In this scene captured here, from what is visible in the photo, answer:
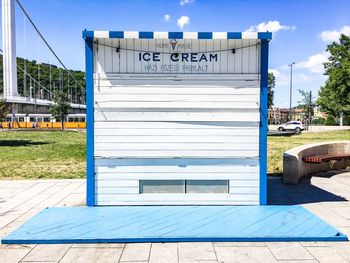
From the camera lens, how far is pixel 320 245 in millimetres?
4793

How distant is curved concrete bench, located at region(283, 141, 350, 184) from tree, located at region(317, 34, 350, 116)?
84.8 ft

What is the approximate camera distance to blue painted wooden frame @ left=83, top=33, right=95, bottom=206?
646 cm

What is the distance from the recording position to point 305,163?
10492 millimetres

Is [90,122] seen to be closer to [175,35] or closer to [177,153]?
[177,153]

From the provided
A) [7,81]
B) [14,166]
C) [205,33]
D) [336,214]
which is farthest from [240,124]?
[7,81]

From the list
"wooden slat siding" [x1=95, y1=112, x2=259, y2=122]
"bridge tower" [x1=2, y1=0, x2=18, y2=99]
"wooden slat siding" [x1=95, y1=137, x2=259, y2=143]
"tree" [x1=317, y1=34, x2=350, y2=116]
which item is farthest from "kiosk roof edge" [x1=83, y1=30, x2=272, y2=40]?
"bridge tower" [x1=2, y1=0, x2=18, y2=99]

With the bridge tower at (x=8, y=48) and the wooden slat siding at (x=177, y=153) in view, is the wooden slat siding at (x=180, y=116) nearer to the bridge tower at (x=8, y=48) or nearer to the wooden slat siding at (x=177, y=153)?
the wooden slat siding at (x=177, y=153)

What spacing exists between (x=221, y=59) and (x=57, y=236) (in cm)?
439

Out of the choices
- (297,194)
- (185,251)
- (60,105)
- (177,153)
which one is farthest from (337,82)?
(60,105)

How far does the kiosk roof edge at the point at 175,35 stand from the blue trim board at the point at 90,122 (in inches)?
12.7

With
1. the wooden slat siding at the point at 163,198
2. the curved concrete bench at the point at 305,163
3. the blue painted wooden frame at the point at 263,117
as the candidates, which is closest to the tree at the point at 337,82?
the curved concrete bench at the point at 305,163

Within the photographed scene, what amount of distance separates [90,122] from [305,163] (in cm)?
714

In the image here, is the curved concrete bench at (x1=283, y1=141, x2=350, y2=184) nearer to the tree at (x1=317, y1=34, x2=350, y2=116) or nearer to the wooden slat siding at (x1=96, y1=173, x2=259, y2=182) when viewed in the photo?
the wooden slat siding at (x1=96, y1=173, x2=259, y2=182)

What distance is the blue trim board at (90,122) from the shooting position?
255 inches
